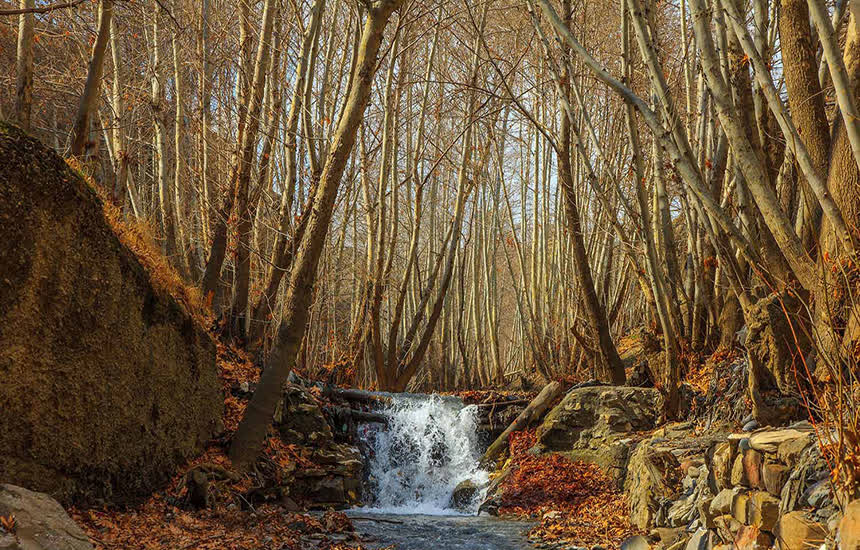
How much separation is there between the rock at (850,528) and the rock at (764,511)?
1.90ft

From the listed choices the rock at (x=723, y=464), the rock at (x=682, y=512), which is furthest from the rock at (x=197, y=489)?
the rock at (x=723, y=464)

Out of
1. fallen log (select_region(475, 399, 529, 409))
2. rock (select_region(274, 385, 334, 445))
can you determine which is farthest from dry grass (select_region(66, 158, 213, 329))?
fallen log (select_region(475, 399, 529, 409))

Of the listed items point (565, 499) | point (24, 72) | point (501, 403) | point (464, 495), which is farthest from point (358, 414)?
point (24, 72)

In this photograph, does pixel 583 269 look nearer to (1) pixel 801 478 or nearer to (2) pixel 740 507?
(2) pixel 740 507

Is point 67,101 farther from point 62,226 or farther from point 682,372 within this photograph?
point 682,372

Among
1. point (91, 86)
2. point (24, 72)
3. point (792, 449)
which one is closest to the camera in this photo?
point (792, 449)

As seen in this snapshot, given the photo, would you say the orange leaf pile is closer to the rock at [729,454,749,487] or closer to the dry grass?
the rock at [729,454,749,487]

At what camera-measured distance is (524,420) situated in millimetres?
8258

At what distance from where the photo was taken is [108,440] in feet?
13.9

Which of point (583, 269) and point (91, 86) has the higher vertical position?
point (91, 86)

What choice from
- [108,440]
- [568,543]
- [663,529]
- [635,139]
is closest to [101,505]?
[108,440]

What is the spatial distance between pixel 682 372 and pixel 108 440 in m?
5.87

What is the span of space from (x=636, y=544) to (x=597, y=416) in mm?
3145

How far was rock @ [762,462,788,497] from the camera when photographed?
2.91 m
